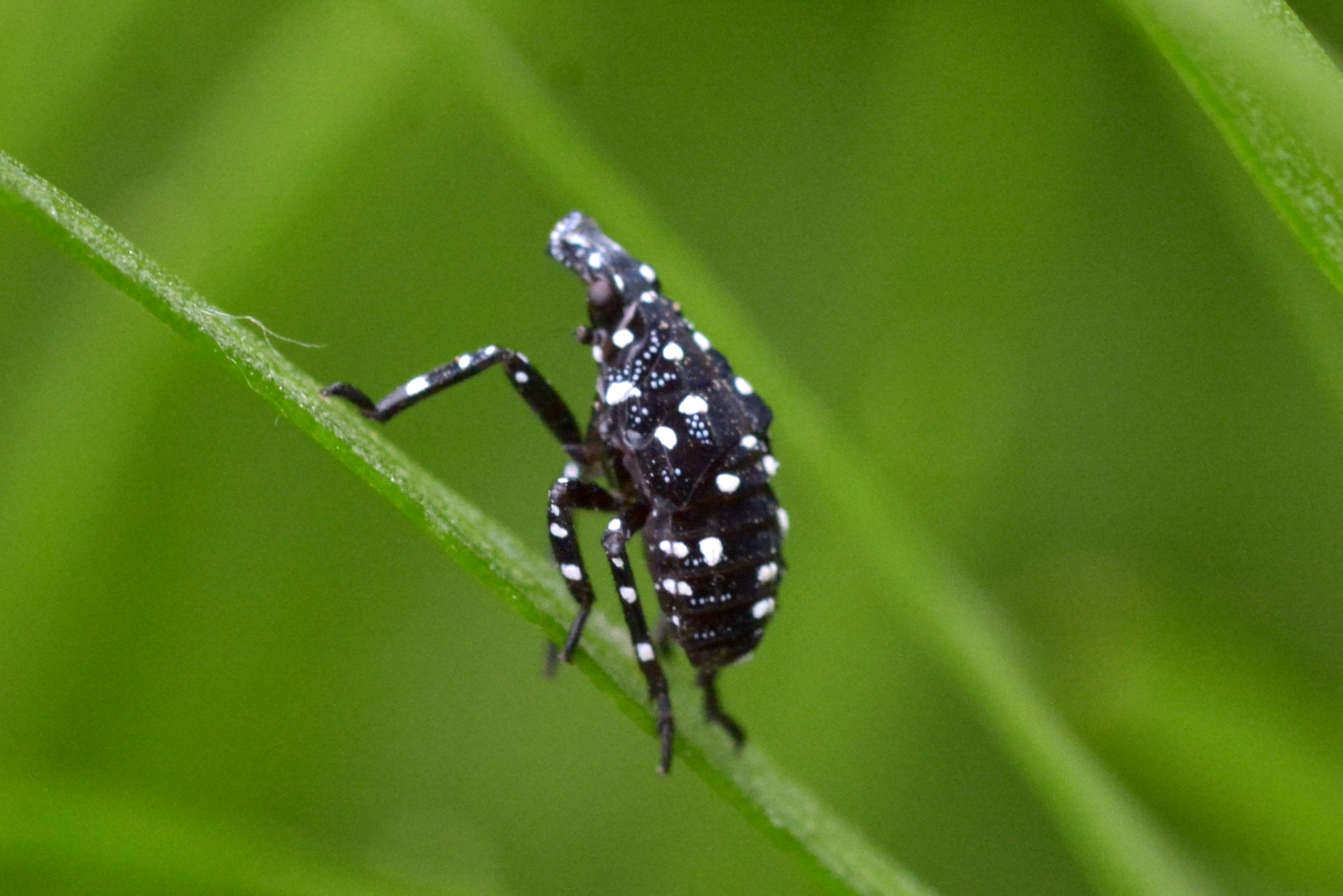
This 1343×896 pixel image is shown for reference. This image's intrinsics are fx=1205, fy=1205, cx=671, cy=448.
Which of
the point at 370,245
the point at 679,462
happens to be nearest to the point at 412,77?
the point at 370,245

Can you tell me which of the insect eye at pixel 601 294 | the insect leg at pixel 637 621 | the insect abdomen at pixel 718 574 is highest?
the insect eye at pixel 601 294

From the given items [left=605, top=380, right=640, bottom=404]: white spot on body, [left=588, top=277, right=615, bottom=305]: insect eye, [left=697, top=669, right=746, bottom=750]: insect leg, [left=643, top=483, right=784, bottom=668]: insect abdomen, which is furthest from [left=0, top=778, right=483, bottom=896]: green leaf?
[left=588, top=277, right=615, bottom=305]: insect eye

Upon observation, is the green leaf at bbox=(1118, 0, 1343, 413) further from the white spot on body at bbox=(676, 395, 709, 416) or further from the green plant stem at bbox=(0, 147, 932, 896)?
the white spot on body at bbox=(676, 395, 709, 416)

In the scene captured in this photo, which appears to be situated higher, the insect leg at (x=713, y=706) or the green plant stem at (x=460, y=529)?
the green plant stem at (x=460, y=529)

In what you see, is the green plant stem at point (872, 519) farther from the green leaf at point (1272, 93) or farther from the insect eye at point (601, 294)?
the green leaf at point (1272, 93)

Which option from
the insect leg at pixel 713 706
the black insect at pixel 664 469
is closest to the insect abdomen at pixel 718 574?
the black insect at pixel 664 469

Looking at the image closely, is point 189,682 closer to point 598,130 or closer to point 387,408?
point 387,408
